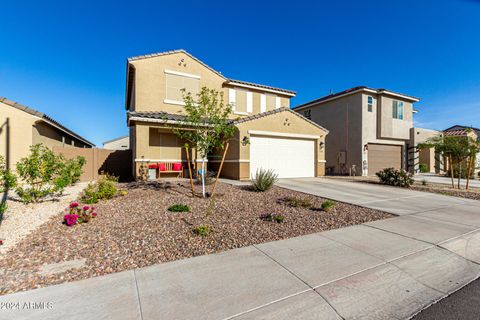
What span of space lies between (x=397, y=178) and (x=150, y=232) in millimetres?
12673

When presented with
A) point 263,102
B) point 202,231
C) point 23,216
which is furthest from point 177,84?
point 202,231

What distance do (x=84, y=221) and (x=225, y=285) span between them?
14.1 feet

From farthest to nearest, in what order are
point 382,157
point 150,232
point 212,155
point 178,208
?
point 382,157 → point 212,155 → point 178,208 → point 150,232

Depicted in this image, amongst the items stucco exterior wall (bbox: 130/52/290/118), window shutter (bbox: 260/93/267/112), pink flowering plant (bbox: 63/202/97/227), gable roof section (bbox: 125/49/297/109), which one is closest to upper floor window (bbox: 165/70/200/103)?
stucco exterior wall (bbox: 130/52/290/118)

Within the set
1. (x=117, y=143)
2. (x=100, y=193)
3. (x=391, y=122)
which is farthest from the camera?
(x=117, y=143)

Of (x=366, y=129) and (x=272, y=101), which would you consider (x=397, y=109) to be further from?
(x=272, y=101)

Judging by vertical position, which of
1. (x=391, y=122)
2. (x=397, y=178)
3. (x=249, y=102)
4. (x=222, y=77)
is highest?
(x=222, y=77)

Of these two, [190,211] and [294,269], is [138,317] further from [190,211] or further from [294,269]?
[190,211]

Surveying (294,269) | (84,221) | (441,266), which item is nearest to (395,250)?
(441,266)

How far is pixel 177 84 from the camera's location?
48.5 feet

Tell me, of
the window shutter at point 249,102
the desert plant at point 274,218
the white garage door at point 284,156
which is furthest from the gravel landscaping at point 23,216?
the window shutter at point 249,102

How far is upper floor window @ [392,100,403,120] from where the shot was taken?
18.8 meters

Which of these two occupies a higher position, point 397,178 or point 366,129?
point 366,129

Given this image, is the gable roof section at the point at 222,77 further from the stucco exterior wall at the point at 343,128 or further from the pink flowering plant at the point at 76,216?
the pink flowering plant at the point at 76,216
